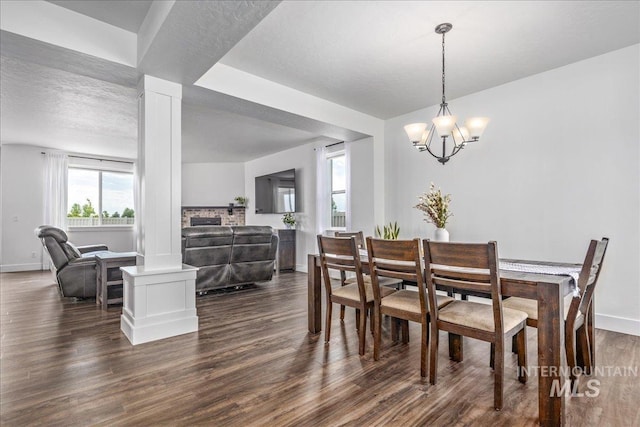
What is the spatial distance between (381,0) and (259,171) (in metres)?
6.57

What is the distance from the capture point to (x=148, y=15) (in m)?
2.56

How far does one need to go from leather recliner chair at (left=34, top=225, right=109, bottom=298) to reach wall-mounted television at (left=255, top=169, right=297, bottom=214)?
390 centimetres

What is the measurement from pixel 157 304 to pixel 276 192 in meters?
4.80

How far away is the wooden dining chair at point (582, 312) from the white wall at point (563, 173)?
131 centimetres

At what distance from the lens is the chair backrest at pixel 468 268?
1.73m

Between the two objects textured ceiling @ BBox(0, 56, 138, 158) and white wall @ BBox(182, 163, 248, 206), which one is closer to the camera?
textured ceiling @ BBox(0, 56, 138, 158)

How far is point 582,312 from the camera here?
2.02 meters

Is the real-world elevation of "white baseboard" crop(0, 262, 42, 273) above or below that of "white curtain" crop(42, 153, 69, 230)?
below

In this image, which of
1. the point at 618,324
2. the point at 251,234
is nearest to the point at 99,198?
the point at 251,234

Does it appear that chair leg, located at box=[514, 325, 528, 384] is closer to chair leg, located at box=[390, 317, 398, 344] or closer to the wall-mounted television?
chair leg, located at box=[390, 317, 398, 344]

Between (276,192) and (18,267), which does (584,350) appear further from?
(18,267)

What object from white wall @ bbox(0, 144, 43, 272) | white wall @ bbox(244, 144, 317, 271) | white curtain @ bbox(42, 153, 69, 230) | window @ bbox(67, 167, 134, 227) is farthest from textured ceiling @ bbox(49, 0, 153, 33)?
window @ bbox(67, 167, 134, 227)

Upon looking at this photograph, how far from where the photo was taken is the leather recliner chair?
4.03m

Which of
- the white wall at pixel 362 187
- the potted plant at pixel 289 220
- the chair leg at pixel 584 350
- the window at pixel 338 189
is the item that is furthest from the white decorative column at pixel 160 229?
the potted plant at pixel 289 220
